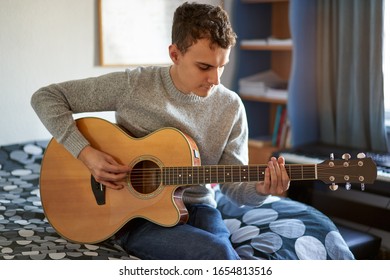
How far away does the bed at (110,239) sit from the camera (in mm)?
1531

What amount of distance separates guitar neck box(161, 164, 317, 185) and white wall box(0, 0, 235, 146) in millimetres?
533

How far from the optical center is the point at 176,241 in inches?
58.3

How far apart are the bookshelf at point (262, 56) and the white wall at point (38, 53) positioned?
39.0 inches

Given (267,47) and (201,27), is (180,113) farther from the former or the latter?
(267,47)

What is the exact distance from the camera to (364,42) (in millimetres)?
2438

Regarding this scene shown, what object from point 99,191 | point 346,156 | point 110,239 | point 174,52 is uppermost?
point 174,52

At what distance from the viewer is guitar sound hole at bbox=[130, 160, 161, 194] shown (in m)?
1.54

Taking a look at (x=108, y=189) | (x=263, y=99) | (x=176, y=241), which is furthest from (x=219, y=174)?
(x=263, y=99)

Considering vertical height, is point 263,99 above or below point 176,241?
above

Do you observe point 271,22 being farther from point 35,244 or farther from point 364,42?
point 35,244

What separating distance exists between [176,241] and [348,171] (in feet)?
1.42

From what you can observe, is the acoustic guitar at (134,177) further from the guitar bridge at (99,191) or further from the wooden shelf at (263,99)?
the wooden shelf at (263,99)

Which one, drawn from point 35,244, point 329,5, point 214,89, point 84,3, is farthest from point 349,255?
point 329,5
